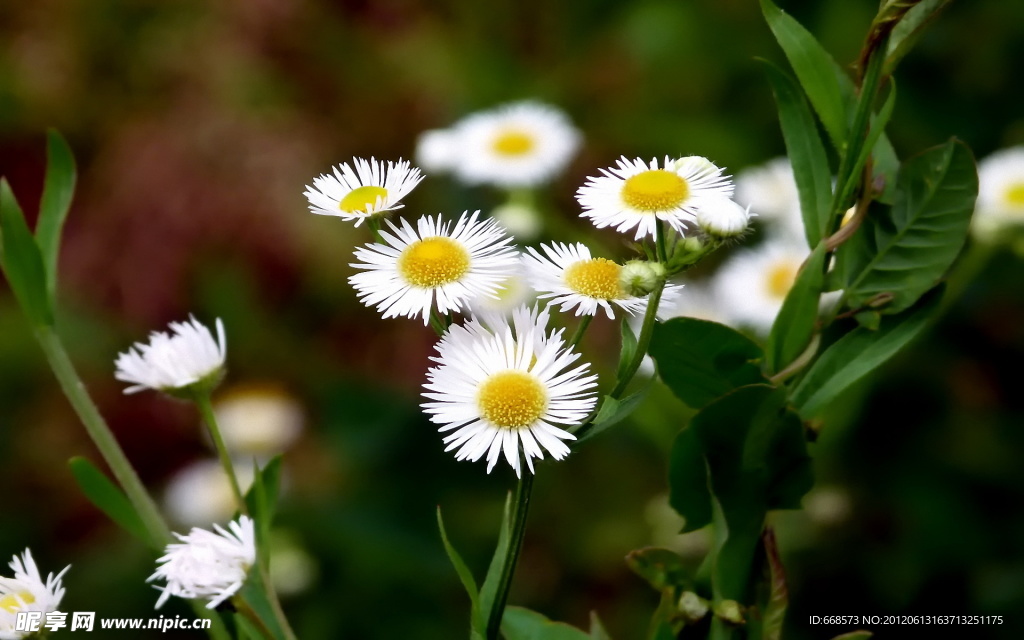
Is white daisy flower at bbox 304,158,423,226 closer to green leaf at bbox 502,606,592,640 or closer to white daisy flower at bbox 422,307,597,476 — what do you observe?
white daisy flower at bbox 422,307,597,476

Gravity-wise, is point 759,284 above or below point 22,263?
above

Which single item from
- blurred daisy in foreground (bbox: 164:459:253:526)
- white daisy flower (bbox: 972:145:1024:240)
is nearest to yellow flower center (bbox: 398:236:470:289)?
white daisy flower (bbox: 972:145:1024:240)

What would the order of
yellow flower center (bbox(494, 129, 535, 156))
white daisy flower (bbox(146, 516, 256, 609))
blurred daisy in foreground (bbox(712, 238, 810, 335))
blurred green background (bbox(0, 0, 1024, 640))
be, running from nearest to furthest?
white daisy flower (bbox(146, 516, 256, 609)) < blurred daisy in foreground (bbox(712, 238, 810, 335)) < yellow flower center (bbox(494, 129, 535, 156)) < blurred green background (bbox(0, 0, 1024, 640))

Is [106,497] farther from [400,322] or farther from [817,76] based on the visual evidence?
[400,322]

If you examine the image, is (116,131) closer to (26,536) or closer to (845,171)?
(26,536)

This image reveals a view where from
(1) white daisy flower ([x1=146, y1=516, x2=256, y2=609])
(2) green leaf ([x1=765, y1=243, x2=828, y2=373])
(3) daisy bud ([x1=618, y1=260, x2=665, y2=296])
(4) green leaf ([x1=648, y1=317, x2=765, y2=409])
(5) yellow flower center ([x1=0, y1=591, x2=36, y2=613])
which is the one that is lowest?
(5) yellow flower center ([x1=0, y1=591, x2=36, y2=613])

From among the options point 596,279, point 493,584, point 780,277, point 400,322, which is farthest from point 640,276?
point 400,322

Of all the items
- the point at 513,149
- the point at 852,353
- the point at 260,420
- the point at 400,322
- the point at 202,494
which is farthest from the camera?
the point at 400,322
